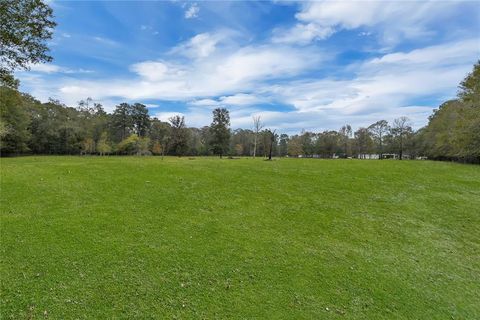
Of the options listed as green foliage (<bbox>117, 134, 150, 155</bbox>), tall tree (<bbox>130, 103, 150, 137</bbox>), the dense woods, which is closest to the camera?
the dense woods

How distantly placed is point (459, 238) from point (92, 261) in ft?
35.8

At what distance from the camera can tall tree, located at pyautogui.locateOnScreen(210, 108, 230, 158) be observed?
67.2 m

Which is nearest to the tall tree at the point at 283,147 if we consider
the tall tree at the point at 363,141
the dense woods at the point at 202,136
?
the dense woods at the point at 202,136

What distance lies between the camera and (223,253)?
21.8 feet

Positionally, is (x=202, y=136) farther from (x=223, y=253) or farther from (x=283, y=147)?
(x=223, y=253)

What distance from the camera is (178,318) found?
14.8ft

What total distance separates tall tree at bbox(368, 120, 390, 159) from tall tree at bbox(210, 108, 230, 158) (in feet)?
134

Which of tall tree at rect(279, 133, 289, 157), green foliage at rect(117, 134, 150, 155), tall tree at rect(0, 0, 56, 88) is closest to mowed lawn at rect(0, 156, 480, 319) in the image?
tall tree at rect(0, 0, 56, 88)

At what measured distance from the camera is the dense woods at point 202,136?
3694 centimetres

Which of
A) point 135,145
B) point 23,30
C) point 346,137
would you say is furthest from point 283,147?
point 23,30

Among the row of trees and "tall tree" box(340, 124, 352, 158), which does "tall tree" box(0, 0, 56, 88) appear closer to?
the row of trees

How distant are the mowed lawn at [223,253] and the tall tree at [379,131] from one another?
226ft

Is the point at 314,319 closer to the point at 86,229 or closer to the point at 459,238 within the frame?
the point at 86,229

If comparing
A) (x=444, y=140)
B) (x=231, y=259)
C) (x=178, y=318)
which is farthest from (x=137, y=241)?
(x=444, y=140)
